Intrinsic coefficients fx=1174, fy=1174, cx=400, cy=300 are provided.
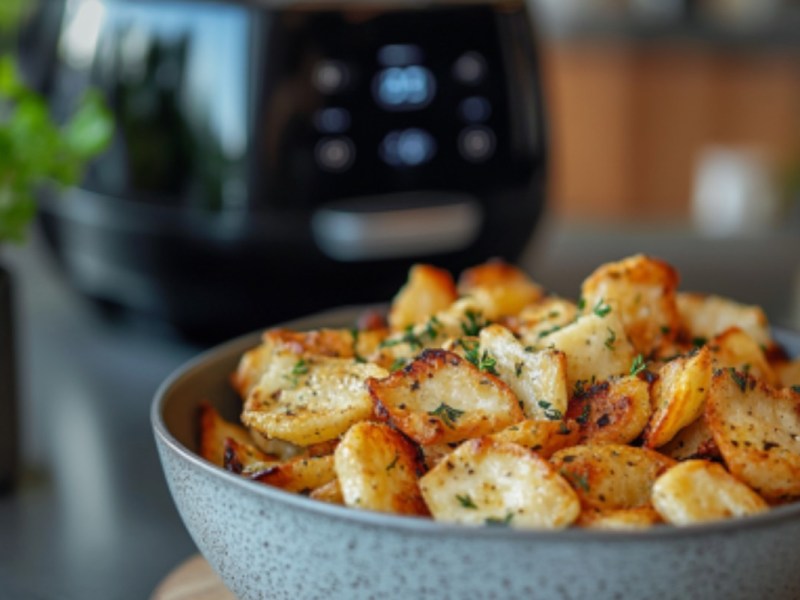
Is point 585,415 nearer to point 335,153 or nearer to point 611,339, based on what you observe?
point 611,339

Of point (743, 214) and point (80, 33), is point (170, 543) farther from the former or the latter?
point (743, 214)

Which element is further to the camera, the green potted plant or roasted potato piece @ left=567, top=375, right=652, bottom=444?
the green potted plant

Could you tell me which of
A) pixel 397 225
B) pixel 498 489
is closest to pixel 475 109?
pixel 397 225

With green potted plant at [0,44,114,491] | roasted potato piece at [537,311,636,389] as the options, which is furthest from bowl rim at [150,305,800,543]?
green potted plant at [0,44,114,491]

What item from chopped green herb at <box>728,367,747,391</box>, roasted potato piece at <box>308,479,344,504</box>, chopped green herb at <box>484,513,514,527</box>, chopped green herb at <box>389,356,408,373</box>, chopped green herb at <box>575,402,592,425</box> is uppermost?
chopped green herb at <box>728,367,747,391</box>

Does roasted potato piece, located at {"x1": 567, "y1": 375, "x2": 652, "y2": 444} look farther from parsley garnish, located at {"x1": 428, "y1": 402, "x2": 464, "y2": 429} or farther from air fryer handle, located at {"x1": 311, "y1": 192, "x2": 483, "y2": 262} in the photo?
air fryer handle, located at {"x1": 311, "y1": 192, "x2": 483, "y2": 262}

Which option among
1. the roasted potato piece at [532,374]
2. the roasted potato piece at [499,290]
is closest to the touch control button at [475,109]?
the roasted potato piece at [499,290]
